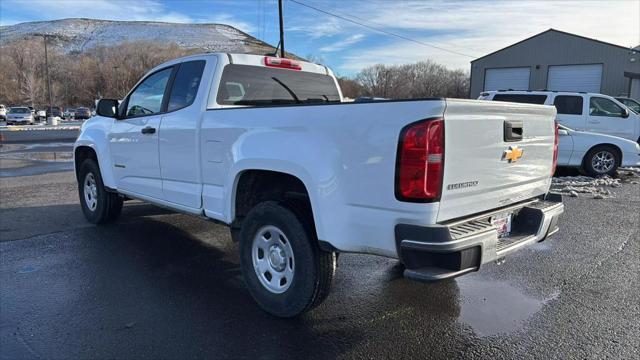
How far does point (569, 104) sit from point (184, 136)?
12.8 m

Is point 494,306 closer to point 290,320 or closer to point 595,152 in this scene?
point 290,320

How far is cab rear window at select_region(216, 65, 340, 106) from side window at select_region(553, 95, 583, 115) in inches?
419

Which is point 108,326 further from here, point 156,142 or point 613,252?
point 613,252

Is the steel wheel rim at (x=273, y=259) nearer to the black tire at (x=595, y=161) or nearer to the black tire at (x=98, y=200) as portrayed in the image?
the black tire at (x=98, y=200)

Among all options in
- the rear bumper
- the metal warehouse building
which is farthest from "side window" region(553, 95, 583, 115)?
the metal warehouse building

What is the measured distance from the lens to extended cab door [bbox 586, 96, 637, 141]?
45.2 feet

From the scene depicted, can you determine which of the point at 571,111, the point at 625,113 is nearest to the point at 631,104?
the point at 625,113

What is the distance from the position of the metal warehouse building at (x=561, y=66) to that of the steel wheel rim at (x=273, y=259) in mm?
39499

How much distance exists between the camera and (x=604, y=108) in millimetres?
13859

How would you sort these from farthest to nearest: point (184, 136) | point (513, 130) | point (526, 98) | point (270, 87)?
point (526, 98)
point (270, 87)
point (184, 136)
point (513, 130)

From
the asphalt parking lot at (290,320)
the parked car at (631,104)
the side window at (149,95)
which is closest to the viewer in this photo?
the asphalt parking lot at (290,320)

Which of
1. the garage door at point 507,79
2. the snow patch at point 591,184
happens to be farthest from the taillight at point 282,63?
the garage door at point 507,79

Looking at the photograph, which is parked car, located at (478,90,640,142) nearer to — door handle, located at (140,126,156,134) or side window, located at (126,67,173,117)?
side window, located at (126,67,173,117)

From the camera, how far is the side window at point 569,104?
1373 cm
